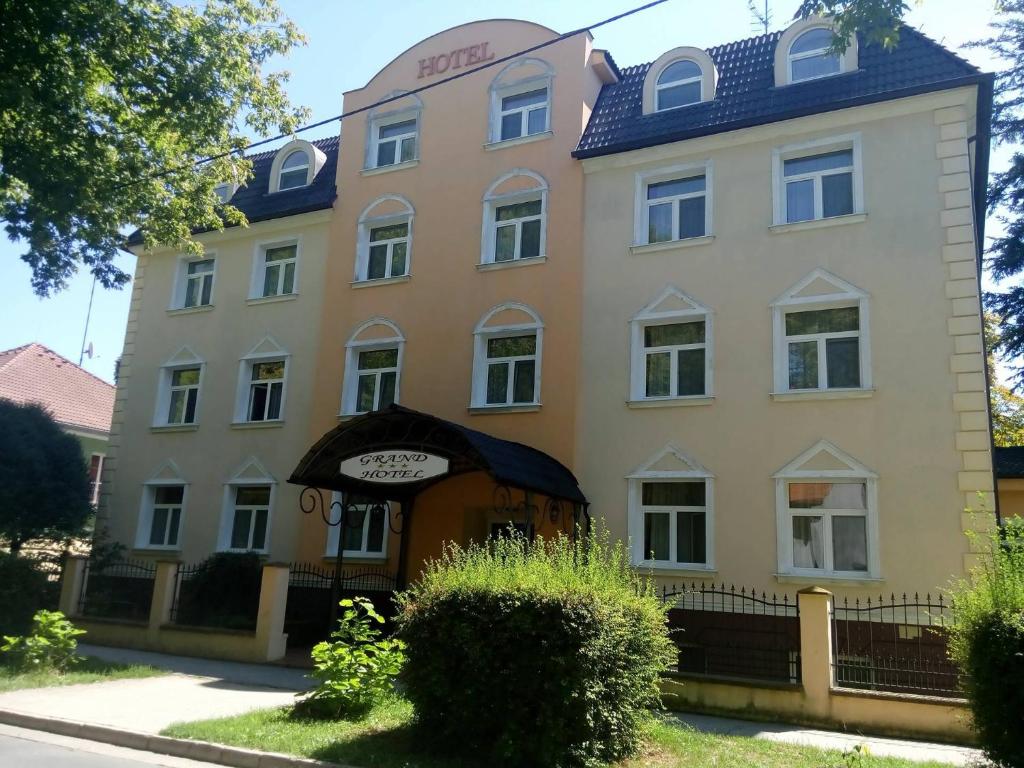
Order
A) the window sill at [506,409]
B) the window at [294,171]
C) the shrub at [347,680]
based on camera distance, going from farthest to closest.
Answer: the window at [294,171] < the window sill at [506,409] < the shrub at [347,680]

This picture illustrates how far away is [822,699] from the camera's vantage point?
9930 mm

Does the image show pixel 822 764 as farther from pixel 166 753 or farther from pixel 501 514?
pixel 501 514

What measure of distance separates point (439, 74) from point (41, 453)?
13140 mm

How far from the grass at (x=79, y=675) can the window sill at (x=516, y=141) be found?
479 inches

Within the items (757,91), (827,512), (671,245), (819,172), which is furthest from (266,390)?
(819,172)

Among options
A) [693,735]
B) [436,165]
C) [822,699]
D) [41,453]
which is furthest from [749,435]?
[41,453]

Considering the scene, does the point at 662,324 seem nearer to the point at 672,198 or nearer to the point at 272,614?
the point at 672,198

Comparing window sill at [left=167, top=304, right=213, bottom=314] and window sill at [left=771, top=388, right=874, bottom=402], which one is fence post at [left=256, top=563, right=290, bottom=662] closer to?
window sill at [left=167, top=304, right=213, bottom=314]

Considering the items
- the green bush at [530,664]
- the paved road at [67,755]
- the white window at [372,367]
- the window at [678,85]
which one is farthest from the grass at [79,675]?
the window at [678,85]

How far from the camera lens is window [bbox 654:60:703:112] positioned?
1691 cm

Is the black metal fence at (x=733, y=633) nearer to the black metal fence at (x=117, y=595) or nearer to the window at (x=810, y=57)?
the window at (x=810, y=57)

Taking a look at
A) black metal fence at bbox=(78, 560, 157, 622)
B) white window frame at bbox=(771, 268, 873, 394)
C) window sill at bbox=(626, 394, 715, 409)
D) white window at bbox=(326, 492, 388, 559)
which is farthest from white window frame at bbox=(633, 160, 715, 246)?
black metal fence at bbox=(78, 560, 157, 622)

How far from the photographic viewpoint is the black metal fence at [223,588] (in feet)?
53.0

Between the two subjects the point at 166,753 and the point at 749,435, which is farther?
the point at 749,435
